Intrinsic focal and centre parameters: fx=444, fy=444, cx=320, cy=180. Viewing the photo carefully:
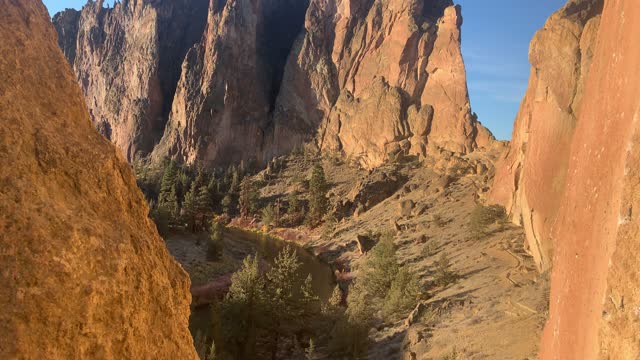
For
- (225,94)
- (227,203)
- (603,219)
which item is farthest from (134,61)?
(603,219)

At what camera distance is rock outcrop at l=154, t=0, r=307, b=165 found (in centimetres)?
9544

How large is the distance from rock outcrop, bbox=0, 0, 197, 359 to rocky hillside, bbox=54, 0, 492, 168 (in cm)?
6525

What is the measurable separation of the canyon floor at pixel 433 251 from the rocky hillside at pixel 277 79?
28.6ft

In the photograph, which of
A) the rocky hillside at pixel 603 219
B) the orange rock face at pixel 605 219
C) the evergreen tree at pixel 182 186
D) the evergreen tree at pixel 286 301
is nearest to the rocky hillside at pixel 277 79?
the evergreen tree at pixel 182 186

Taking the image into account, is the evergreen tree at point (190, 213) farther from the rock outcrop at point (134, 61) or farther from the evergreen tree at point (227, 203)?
the rock outcrop at point (134, 61)

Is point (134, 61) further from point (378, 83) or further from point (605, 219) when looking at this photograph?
point (605, 219)

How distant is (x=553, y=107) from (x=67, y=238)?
2542 cm

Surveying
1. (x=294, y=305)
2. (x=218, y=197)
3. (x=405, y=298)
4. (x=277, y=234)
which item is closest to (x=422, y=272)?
(x=405, y=298)

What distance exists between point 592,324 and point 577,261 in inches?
66.6

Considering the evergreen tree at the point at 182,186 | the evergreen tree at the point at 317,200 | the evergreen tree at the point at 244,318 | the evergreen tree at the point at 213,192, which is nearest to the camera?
the evergreen tree at the point at 244,318

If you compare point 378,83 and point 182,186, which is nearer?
point 182,186

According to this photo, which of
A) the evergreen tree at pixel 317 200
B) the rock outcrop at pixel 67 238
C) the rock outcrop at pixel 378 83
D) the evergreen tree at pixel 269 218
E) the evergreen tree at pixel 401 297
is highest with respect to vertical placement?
the rock outcrop at pixel 378 83

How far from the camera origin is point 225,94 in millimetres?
96375

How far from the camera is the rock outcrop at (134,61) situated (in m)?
103
